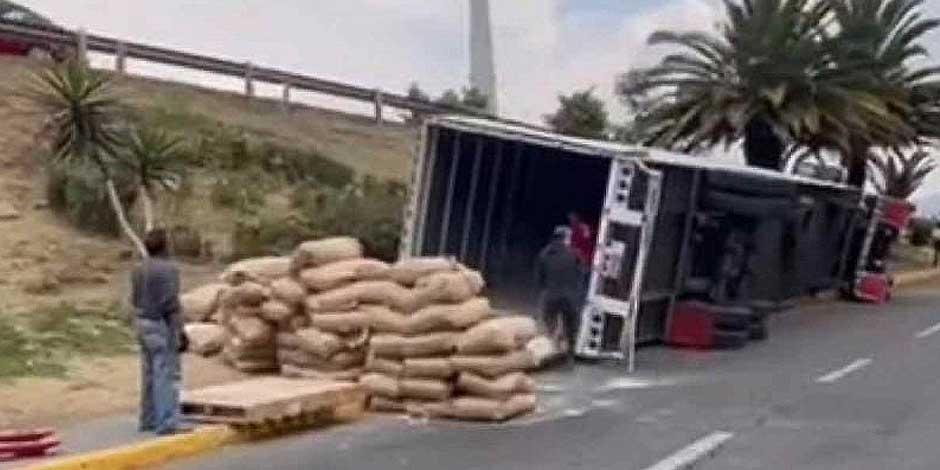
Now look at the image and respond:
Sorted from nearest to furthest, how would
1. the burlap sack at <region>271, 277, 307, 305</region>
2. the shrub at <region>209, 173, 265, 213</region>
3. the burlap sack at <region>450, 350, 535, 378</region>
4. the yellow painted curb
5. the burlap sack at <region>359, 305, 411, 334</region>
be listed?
the yellow painted curb → the burlap sack at <region>450, 350, 535, 378</region> → the burlap sack at <region>359, 305, 411, 334</region> → the burlap sack at <region>271, 277, 307, 305</region> → the shrub at <region>209, 173, 265, 213</region>

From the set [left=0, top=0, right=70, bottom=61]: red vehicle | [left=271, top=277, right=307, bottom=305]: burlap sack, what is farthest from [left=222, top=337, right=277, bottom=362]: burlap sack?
[left=0, top=0, right=70, bottom=61]: red vehicle

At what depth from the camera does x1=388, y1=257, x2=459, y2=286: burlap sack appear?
60.1 ft

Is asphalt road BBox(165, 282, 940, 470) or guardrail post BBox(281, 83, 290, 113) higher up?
guardrail post BBox(281, 83, 290, 113)

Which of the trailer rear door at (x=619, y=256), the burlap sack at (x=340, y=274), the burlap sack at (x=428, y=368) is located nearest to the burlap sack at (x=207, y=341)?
the burlap sack at (x=340, y=274)

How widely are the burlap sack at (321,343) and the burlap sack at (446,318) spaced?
0.88 m

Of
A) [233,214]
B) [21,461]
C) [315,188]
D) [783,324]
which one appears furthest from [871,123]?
[21,461]

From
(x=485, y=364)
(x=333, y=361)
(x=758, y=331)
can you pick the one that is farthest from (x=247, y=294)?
(x=758, y=331)

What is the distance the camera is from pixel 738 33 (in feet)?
139

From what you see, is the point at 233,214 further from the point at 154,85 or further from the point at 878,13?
the point at 878,13

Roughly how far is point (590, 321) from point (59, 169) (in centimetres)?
889

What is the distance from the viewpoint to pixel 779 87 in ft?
136

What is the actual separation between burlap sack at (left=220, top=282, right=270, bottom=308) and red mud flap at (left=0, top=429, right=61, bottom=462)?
5323 millimetres

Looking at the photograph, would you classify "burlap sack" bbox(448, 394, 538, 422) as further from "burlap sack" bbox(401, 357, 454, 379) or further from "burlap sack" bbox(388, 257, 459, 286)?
"burlap sack" bbox(388, 257, 459, 286)

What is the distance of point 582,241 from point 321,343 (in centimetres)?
784
